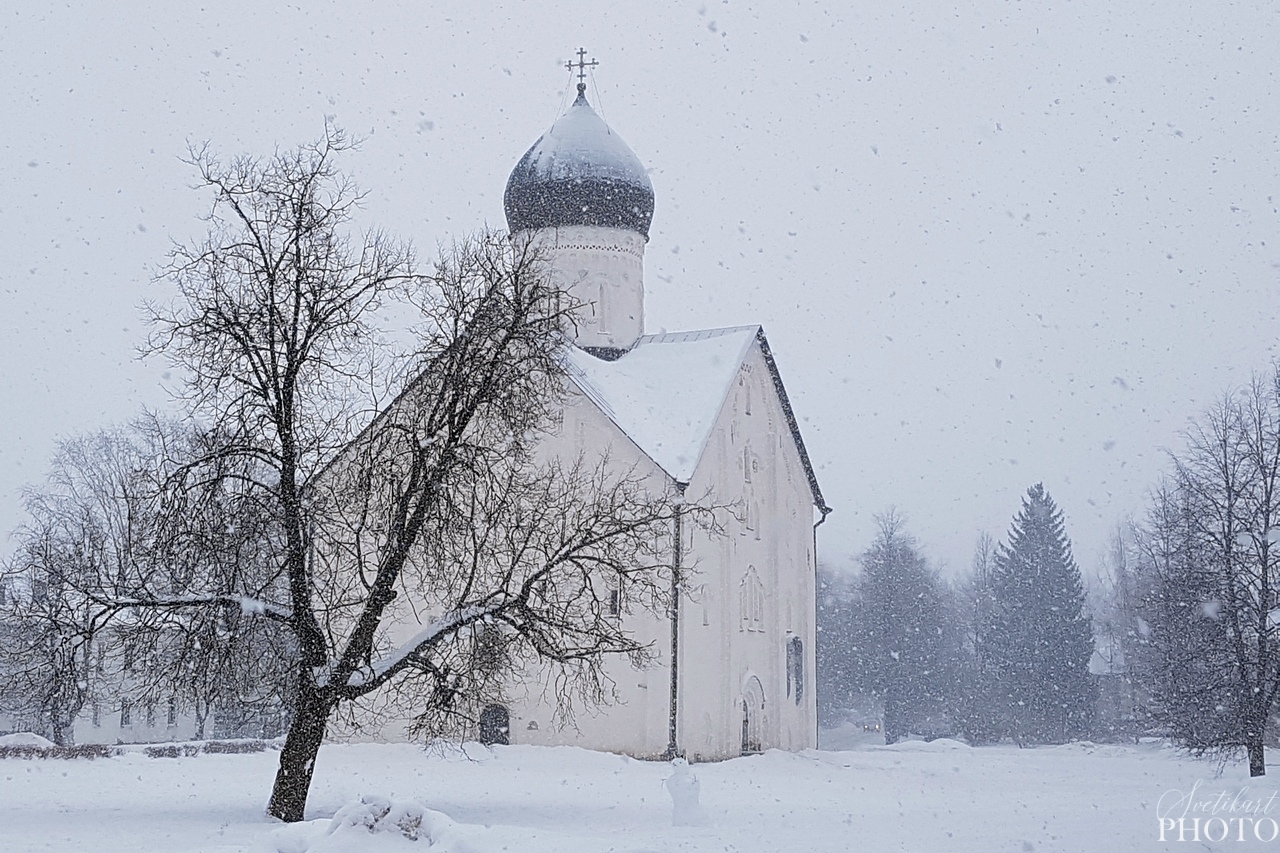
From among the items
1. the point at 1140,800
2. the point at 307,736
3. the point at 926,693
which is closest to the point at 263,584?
the point at 307,736

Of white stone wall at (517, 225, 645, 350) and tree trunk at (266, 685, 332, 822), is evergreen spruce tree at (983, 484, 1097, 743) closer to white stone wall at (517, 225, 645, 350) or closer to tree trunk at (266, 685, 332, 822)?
white stone wall at (517, 225, 645, 350)

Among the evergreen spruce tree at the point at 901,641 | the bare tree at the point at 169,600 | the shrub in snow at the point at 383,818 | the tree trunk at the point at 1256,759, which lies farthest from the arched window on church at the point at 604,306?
the evergreen spruce tree at the point at 901,641

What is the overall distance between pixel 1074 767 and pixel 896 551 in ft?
94.2

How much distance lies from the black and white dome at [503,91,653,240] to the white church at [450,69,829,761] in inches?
1.4

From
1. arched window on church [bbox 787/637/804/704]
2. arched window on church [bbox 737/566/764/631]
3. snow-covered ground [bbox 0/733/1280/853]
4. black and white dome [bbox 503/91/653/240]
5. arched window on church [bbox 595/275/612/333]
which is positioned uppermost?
Result: black and white dome [bbox 503/91/653/240]

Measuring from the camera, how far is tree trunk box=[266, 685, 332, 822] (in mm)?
15195

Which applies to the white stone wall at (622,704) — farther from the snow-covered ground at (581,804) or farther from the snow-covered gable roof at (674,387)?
the snow-covered ground at (581,804)

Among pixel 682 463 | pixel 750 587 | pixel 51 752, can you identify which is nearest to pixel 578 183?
pixel 682 463

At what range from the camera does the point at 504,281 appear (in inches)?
→ 627

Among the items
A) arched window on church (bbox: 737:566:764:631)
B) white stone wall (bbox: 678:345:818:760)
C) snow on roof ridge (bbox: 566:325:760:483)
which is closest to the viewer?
white stone wall (bbox: 678:345:818:760)

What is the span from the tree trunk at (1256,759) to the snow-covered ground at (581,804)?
0.58 metres

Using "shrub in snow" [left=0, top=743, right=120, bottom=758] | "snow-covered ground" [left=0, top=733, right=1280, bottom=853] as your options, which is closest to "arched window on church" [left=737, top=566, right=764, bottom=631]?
"snow-covered ground" [left=0, top=733, right=1280, bottom=853]

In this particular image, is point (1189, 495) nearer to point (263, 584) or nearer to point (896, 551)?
point (263, 584)

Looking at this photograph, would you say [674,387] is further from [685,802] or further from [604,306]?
[685,802]
